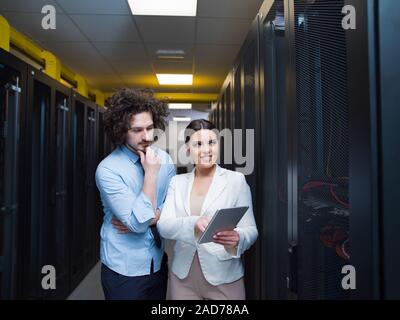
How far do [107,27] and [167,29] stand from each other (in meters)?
0.59

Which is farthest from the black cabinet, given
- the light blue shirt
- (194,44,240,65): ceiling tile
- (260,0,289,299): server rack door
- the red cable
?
the red cable

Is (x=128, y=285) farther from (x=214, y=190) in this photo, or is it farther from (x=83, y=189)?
(x=83, y=189)

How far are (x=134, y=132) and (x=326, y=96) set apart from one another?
771mm

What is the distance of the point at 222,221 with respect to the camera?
0.91 metres

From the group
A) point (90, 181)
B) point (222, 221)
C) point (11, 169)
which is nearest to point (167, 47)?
point (90, 181)

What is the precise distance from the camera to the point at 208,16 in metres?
2.75

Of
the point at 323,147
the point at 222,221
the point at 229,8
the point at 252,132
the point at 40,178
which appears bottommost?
the point at 222,221

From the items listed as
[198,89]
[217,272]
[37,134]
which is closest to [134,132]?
[217,272]

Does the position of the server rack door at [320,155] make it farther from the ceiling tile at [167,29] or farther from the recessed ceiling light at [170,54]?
the recessed ceiling light at [170,54]

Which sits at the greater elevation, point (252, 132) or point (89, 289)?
point (252, 132)

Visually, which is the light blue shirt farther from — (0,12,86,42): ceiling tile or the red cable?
(0,12,86,42): ceiling tile

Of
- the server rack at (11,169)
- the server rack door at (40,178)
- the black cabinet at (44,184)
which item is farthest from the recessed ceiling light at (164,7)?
the server rack at (11,169)

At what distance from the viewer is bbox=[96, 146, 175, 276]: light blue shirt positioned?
3.67 feet

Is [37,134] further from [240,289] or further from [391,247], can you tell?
[391,247]
